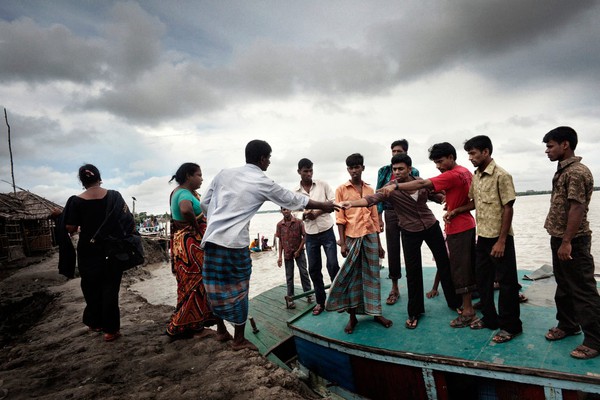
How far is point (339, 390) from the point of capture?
3520 mm

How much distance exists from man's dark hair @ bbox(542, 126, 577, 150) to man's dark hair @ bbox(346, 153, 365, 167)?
1.83 m

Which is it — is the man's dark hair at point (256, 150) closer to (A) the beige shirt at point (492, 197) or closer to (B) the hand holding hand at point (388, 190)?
(B) the hand holding hand at point (388, 190)

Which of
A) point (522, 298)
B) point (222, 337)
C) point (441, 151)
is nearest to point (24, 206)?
point (222, 337)

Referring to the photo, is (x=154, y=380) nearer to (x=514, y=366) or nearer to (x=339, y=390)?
(x=339, y=390)

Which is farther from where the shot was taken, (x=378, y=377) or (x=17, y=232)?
(x=17, y=232)

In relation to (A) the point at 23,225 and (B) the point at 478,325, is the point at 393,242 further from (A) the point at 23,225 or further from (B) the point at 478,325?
(A) the point at 23,225

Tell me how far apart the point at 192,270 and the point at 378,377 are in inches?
93.2

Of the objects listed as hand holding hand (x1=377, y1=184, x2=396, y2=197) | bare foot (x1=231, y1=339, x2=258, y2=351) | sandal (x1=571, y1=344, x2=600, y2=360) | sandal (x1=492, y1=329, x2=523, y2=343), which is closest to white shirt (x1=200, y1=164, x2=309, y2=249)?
hand holding hand (x1=377, y1=184, x2=396, y2=197)

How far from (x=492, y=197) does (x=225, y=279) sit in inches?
106

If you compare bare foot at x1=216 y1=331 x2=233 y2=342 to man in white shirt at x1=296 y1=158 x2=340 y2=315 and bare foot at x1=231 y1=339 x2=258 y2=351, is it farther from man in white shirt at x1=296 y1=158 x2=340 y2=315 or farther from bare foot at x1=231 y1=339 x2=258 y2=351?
man in white shirt at x1=296 y1=158 x2=340 y2=315

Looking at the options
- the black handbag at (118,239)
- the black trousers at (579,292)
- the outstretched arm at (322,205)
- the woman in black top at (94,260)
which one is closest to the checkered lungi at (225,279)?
the outstretched arm at (322,205)

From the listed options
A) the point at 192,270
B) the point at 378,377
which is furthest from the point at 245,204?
the point at 378,377

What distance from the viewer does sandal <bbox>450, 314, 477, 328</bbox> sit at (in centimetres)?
294

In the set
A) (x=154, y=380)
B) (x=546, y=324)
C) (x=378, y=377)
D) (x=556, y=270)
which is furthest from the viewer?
(x=378, y=377)
